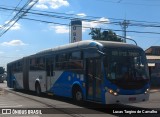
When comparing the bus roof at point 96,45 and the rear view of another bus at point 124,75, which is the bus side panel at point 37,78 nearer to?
the bus roof at point 96,45

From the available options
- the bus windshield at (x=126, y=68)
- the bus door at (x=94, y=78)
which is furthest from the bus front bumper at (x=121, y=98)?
the bus door at (x=94, y=78)

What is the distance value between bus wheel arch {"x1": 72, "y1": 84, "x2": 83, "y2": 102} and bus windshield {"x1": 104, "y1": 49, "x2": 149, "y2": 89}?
2.83 metres

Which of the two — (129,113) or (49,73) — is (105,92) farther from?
(49,73)

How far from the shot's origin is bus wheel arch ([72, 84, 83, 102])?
1839cm

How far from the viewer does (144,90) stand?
54.2ft

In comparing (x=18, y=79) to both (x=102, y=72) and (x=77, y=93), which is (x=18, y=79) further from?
(x=102, y=72)

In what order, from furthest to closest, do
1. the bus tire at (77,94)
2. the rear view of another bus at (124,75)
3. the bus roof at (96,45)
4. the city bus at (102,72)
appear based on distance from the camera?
the bus tire at (77,94) → the bus roof at (96,45) → the city bus at (102,72) → the rear view of another bus at (124,75)

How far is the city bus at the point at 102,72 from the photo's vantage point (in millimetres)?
15945

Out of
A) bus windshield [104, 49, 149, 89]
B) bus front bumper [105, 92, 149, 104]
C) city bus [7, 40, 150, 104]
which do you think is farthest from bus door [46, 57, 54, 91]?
bus front bumper [105, 92, 149, 104]

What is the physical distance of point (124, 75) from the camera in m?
16.2

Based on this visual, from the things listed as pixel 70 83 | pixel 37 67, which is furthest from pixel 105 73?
pixel 37 67

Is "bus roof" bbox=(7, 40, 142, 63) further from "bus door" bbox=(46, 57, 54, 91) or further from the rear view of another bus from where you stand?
"bus door" bbox=(46, 57, 54, 91)

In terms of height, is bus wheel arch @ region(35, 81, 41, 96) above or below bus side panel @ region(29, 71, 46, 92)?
below

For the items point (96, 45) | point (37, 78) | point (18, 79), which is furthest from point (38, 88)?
point (96, 45)
